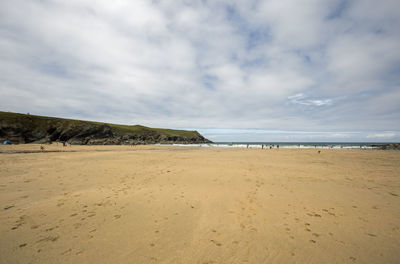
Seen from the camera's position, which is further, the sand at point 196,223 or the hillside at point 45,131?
the hillside at point 45,131

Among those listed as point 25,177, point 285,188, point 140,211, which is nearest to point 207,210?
point 140,211

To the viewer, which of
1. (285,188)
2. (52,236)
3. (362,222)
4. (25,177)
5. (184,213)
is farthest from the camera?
(25,177)

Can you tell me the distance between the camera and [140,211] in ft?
Answer: 21.1

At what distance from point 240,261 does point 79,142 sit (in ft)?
262

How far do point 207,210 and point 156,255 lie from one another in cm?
299

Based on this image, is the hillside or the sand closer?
the sand

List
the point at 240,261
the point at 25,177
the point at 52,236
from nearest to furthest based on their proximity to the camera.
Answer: the point at 240,261 → the point at 52,236 → the point at 25,177

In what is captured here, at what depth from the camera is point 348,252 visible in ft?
14.0

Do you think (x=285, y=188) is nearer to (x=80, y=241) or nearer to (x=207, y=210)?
(x=207, y=210)

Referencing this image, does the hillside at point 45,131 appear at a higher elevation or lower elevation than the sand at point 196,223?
higher

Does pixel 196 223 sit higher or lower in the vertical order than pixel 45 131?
lower

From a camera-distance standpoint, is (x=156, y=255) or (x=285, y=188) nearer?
(x=156, y=255)

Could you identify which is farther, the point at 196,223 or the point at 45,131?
the point at 45,131

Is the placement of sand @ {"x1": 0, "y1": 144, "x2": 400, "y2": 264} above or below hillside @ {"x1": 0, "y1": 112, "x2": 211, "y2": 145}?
below
